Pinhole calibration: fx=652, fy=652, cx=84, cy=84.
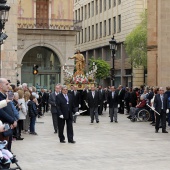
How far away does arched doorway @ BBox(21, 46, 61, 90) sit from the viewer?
57.3m

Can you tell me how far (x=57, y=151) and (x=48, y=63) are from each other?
40346 mm

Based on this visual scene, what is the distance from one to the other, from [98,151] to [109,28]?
62.3 metres

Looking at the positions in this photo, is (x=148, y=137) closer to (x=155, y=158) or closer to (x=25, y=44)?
(x=155, y=158)

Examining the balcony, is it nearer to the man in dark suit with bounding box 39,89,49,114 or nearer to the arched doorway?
the arched doorway

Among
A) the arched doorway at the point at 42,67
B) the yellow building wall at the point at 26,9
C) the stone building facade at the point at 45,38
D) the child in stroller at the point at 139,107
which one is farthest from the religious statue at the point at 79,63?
the yellow building wall at the point at 26,9

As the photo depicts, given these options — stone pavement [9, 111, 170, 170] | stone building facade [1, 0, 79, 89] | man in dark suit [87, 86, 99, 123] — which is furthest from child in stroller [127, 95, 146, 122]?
stone building facade [1, 0, 79, 89]

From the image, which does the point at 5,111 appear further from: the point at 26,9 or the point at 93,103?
the point at 26,9

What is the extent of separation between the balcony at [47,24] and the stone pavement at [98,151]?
31145mm

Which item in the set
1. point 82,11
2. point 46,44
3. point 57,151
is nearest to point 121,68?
point 82,11

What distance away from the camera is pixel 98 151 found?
17922 millimetres

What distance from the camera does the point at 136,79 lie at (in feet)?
237

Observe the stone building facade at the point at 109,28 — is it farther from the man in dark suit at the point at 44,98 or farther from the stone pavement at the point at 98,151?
the stone pavement at the point at 98,151

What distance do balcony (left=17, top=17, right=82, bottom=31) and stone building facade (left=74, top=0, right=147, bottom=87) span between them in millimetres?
15747

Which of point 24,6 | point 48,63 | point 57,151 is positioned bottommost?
point 57,151
